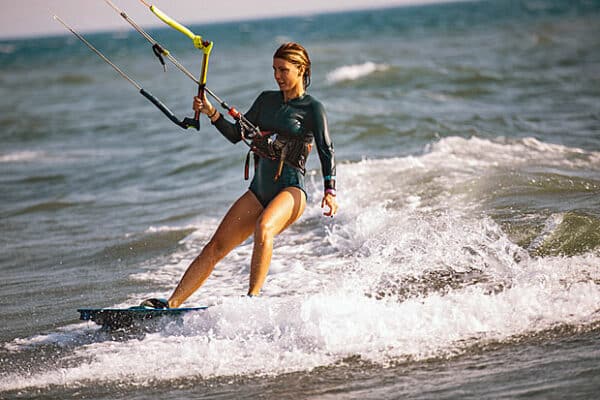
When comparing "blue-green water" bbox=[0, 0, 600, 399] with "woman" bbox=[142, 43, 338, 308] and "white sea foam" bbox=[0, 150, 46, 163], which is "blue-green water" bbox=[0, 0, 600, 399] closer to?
"white sea foam" bbox=[0, 150, 46, 163]

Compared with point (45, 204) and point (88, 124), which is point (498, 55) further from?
point (45, 204)

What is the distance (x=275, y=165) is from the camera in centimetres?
615

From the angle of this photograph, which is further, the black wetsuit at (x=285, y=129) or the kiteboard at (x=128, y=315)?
the kiteboard at (x=128, y=315)

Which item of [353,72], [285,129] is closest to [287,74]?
[285,129]

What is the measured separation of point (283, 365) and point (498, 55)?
27.0 metres

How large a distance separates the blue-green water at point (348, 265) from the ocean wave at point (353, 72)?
7.42 meters

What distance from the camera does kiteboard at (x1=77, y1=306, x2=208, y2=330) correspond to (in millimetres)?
6234

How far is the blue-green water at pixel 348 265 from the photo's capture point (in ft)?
17.7

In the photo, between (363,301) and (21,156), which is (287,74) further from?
(21,156)

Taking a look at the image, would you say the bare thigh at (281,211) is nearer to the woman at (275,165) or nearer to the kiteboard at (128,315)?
the woman at (275,165)

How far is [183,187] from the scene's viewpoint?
1291 centimetres

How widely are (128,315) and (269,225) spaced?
1.27 metres

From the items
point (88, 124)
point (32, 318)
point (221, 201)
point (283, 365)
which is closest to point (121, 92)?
point (88, 124)

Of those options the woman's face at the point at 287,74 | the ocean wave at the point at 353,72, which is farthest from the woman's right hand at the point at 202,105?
the ocean wave at the point at 353,72
